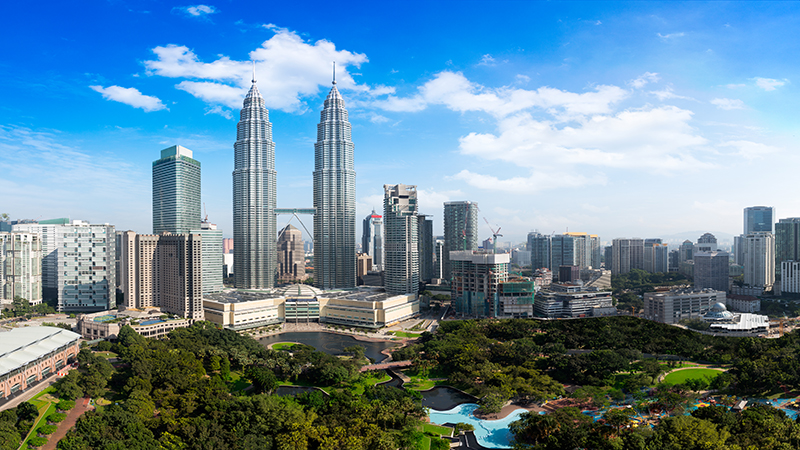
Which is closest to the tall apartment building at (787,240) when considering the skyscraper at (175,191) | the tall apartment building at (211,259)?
the tall apartment building at (211,259)

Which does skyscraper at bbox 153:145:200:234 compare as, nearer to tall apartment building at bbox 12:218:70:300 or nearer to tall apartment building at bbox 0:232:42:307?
tall apartment building at bbox 12:218:70:300

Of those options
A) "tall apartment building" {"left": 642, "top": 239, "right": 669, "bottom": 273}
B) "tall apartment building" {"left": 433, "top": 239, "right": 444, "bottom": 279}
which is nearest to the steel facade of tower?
"tall apartment building" {"left": 433, "top": 239, "right": 444, "bottom": 279}

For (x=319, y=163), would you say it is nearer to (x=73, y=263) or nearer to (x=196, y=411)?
(x=73, y=263)

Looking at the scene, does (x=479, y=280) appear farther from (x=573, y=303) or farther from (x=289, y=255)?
(x=289, y=255)

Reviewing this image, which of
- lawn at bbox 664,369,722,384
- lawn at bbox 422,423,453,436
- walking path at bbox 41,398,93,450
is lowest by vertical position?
lawn at bbox 422,423,453,436

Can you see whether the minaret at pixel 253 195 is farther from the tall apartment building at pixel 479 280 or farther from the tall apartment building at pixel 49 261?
the tall apartment building at pixel 479 280

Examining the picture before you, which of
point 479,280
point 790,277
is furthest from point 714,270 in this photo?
point 479,280
